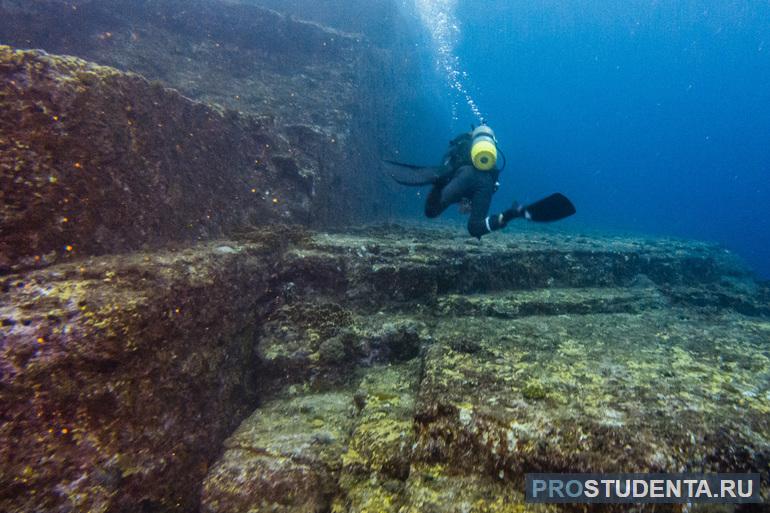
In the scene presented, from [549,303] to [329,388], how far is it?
10.8 feet

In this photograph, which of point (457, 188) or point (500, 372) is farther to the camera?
point (457, 188)

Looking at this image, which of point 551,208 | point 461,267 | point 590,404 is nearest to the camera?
point 590,404

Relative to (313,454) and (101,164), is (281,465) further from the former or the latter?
(101,164)

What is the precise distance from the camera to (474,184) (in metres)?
6.14

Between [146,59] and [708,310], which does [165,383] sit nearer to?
[708,310]

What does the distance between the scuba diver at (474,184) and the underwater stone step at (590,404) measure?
217cm

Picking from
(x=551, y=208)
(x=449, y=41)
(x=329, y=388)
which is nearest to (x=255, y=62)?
(x=551, y=208)

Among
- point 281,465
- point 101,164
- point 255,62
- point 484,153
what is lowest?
point 281,465

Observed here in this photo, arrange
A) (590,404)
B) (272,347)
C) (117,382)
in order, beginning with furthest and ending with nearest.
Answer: (272,347)
(117,382)
(590,404)

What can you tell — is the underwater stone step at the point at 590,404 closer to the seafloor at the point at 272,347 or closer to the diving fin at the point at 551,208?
the seafloor at the point at 272,347

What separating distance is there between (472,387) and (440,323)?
1.60 m

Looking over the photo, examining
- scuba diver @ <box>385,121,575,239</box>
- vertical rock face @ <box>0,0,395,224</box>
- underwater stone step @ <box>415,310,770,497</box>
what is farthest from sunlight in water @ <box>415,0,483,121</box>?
underwater stone step @ <box>415,310,770,497</box>

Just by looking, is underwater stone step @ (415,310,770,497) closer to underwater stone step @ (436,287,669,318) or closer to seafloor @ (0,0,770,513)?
seafloor @ (0,0,770,513)

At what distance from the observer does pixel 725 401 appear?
2.61 meters
